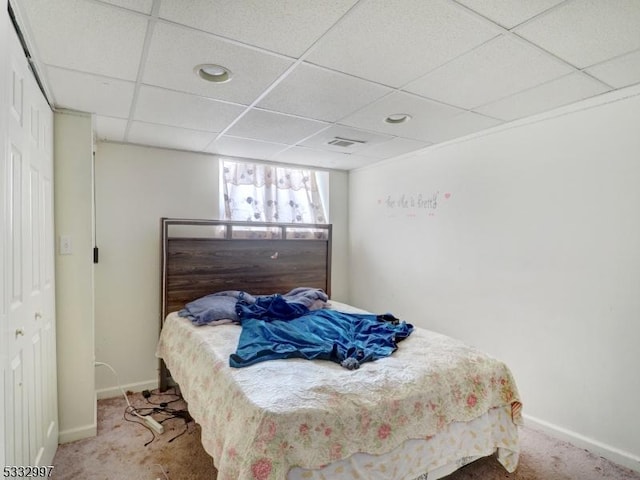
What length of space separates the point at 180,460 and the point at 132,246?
1812 mm

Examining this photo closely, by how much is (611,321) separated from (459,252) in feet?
3.57

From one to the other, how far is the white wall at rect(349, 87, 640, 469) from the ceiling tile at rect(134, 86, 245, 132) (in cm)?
183

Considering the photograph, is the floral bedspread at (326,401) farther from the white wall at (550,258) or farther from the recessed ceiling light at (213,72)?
the recessed ceiling light at (213,72)

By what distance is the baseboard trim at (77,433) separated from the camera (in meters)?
2.28

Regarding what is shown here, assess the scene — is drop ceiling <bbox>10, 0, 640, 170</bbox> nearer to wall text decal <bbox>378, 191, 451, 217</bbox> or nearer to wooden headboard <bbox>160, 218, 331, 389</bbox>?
wall text decal <bbox>378, 191, 451, 217</bbox>

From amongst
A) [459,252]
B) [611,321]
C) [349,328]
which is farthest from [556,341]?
[349,328]

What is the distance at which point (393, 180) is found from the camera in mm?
3631

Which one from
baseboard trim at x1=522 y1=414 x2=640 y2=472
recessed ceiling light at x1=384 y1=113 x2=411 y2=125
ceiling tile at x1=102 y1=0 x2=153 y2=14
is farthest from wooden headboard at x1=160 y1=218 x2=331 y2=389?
baseboard trim at x1=522 y1=414 x2=640 y2=472

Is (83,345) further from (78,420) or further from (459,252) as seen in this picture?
(459,252)

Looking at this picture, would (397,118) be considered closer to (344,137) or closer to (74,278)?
(344,137)

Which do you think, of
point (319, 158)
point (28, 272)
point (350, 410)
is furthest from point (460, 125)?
point (28, 272)

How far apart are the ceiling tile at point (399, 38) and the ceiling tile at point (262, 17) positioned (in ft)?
0.27

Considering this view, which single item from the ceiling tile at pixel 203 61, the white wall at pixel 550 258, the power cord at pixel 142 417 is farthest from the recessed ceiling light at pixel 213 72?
the power cord at pixel 142 417

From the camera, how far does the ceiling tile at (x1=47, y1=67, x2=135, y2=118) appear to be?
1869mm
